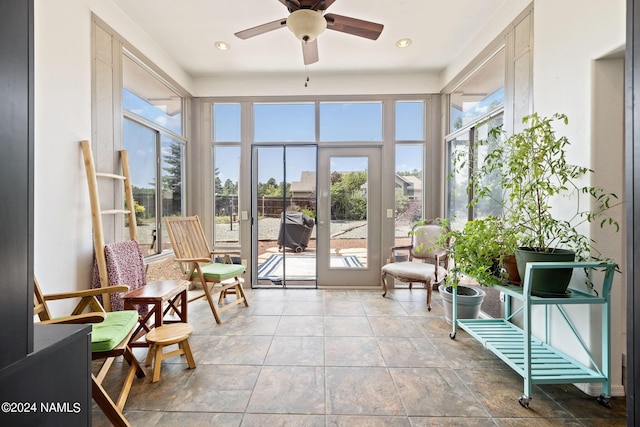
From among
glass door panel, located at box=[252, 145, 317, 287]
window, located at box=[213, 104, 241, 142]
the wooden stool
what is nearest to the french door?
glass door panel, located at box=[252, 145, 317, 287]

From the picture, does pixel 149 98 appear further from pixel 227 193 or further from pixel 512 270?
pixel 512 270

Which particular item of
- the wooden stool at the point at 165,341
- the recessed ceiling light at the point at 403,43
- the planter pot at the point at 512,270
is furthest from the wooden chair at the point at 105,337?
the recessed ceiling light at the point at 403,43

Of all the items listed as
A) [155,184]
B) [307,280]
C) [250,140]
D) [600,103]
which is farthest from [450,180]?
[155,184]

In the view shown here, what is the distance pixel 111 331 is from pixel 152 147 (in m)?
2.25

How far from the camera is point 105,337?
4.76 ft

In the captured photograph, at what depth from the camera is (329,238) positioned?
3.94 meters

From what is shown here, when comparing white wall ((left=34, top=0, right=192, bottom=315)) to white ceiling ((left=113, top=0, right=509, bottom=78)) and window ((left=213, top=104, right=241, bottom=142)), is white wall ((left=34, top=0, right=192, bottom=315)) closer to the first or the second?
white ceiling ((left=113, top=0, right=509, bottom=78))

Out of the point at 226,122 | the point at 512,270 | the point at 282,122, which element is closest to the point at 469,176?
the point at 512,270

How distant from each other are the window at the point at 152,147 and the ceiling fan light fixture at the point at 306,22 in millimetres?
1831

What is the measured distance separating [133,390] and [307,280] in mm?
2481

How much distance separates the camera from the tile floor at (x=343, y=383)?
4.88ft

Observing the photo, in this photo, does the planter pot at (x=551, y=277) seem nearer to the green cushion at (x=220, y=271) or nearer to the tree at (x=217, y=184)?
the green cushion at (x=220, y=271)

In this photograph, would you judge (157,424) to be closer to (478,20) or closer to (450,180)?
(450,180)

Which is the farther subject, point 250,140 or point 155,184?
point 250,140
